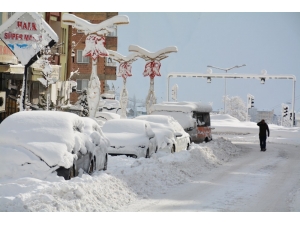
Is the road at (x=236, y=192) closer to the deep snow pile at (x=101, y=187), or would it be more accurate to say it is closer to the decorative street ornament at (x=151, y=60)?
the deep snow pile at (x=101, y=187)

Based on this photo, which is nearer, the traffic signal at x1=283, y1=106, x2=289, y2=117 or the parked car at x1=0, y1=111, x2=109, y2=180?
the parked car at x1=0, y1=111, x2=109, y2=180

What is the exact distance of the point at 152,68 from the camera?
4359 centimetres

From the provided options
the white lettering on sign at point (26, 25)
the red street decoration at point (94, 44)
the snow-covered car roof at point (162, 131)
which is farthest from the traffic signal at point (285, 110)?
the white lettering on sign at point (26, 25)

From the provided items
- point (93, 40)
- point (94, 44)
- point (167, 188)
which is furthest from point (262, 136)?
point (167, 188)

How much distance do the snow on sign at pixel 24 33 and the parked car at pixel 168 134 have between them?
547 cm

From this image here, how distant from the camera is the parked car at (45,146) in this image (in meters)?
15.3

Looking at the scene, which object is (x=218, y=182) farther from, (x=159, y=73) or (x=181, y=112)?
(x=159, y=73)

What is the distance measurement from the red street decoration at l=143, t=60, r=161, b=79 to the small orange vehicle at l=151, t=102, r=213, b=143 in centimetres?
658

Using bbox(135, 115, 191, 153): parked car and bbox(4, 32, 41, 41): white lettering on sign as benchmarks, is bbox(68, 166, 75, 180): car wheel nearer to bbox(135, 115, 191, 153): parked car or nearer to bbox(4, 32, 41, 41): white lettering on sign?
bbox(4, 32, 41, 41): white lettering on sign

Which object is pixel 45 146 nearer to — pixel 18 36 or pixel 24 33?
pixel 18 36

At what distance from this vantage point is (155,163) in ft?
68.7

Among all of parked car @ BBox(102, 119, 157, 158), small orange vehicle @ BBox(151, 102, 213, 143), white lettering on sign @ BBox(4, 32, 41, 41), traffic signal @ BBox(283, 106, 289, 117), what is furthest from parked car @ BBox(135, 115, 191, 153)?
traffic signal @ BBox(283, 106, 289, 117)

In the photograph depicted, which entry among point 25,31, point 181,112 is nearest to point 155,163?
point 25,31

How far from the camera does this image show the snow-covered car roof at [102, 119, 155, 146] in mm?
23328
